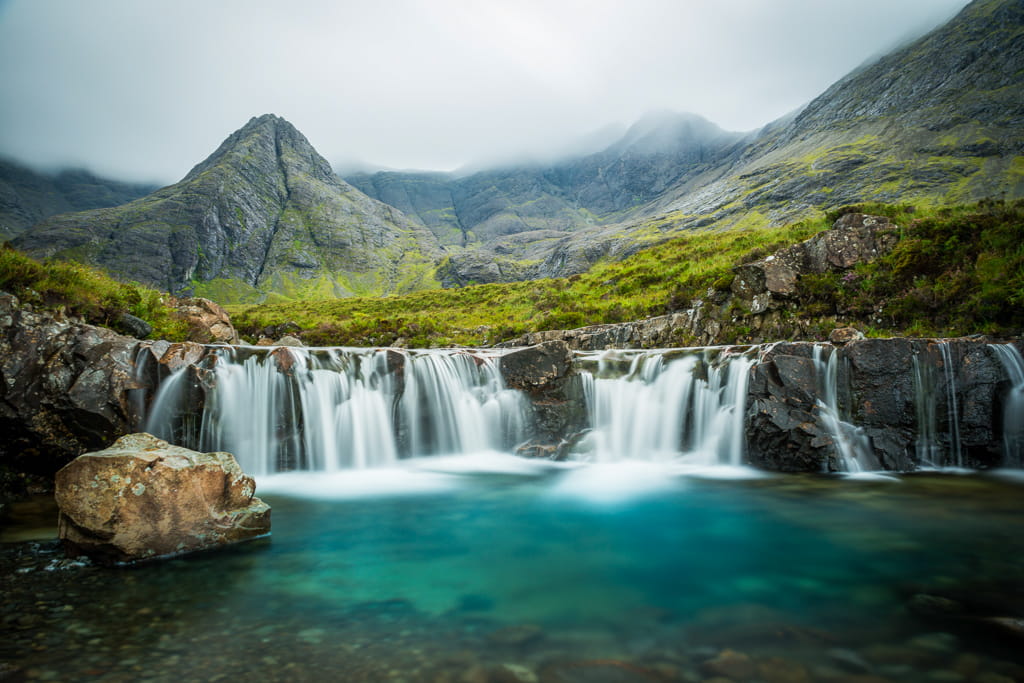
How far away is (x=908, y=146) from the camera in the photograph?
70.7 m

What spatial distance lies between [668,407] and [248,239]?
12726cm

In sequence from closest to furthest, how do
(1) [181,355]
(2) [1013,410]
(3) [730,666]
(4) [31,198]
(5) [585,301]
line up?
(3) [730,666], (2) [1013,410], (1) [181,355], (5) [585,301], (4) [31,198]

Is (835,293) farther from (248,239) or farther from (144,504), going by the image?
(248,239)

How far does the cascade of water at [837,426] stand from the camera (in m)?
9.62

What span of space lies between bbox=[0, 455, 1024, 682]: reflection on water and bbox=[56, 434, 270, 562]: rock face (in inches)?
11.4

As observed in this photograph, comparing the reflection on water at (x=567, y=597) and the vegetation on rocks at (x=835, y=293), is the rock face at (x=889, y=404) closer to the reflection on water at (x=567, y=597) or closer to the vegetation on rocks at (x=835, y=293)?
the reflection on water at (x=567, y=597)

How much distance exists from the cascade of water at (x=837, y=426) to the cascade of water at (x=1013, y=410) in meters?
2.49

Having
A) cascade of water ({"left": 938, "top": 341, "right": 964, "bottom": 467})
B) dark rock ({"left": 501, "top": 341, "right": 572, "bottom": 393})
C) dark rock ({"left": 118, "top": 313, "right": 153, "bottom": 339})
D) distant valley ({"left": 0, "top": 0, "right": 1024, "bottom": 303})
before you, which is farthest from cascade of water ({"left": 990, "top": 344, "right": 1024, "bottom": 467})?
distant valley ({"left": 0, "top": 0, "right": 1024, "bottom": 303})

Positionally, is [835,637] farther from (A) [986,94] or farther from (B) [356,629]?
(A) [986,94]

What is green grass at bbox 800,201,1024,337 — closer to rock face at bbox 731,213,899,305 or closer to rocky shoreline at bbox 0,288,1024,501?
rock face at bbox 731,213,899,305

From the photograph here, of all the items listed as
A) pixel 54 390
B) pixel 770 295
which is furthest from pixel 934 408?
→ pixel 54 390

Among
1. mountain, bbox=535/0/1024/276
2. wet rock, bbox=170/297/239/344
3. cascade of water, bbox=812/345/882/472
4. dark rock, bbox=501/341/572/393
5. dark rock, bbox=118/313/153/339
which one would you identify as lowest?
cascade of water, bbox=812/345/882/472

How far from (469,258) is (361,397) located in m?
95.1

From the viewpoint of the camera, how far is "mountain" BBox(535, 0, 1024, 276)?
59062 millimetres
